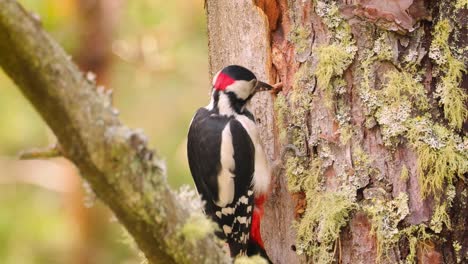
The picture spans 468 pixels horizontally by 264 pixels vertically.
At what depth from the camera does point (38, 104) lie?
1.58 m

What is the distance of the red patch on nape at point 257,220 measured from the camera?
2.97 m

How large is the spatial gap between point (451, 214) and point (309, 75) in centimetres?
66

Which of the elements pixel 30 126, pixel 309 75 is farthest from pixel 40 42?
pixel 30 126

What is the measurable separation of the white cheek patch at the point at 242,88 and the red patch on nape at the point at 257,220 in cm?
39

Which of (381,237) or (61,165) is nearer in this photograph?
(381,237)

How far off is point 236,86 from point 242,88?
0.03 metres

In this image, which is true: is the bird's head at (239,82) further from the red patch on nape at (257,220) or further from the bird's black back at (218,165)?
the red patch on nape at (257,220)

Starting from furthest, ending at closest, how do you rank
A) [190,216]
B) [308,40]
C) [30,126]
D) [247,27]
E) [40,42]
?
[30,126]
[247,27]
[308,40]
[190,216]
[40,42]

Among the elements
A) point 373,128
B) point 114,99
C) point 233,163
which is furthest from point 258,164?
point 114,99

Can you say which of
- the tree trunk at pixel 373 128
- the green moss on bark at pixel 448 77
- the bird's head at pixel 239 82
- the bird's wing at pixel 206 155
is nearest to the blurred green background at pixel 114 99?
the bird's wing at pixel 206 155

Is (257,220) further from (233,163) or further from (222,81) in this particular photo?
(222,81)

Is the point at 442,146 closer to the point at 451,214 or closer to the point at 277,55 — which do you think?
the point at 451,214

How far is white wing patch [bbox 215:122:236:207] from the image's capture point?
10.2ft

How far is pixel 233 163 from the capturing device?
3.16 m
